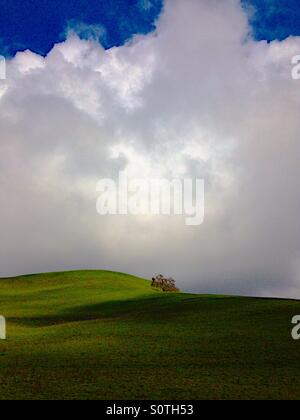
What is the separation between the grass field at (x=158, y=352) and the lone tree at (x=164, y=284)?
31.2 m

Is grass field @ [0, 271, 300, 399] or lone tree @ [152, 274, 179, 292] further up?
lone tree @ [152, 274, 179, 292]

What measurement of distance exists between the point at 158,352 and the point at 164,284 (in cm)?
6023

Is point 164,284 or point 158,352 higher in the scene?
point 164,284

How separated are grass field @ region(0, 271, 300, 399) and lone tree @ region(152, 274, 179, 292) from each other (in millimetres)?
31217

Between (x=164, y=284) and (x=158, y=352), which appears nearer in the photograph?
(x=158, y=352)

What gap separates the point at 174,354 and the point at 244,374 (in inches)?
211

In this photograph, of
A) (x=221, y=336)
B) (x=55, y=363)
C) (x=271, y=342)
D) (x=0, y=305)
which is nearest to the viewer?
(x=55, y=363)

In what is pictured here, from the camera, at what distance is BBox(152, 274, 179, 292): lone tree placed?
8694 cm

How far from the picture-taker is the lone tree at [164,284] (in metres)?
86.9

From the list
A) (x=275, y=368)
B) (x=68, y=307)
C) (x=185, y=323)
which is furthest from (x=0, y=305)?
(x=275, y=368)

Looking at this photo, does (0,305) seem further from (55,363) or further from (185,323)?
(55,363)

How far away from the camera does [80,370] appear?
77.6ft

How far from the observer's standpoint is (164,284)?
288 feet

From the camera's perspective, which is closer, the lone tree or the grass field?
the grass field
